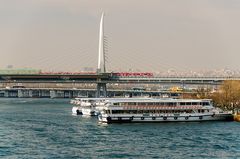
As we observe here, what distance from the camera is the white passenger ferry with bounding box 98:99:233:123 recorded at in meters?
44.7

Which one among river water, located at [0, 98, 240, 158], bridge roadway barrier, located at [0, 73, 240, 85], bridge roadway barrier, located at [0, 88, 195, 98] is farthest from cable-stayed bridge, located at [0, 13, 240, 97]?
river water, located at [0, 98, 240, 158]

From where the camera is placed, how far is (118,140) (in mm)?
33844

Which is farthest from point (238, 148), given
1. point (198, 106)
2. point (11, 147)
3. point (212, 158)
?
point (198, 106)

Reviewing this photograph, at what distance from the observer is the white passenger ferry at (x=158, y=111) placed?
147 feet

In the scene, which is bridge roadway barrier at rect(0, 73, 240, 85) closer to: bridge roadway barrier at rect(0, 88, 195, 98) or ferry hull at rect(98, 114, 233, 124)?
bridge roadway barrier at rect(0, 88, 195, 98)

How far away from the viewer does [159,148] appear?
1207 inches

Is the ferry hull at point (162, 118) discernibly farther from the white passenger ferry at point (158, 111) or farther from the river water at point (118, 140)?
the river water at point (118, 140)

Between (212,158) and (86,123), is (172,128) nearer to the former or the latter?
(86,123)

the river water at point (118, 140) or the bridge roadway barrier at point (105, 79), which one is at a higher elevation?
the bridge roadway barrier at point (105, 79)

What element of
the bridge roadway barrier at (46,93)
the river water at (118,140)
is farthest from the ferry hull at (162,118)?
the bridge roadway barrier at (46,93)

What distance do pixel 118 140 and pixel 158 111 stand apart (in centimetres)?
1255

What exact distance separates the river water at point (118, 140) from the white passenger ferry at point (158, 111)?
140cm

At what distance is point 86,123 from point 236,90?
53.5 feet

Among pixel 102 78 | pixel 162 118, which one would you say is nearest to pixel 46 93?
pixel 102 78
